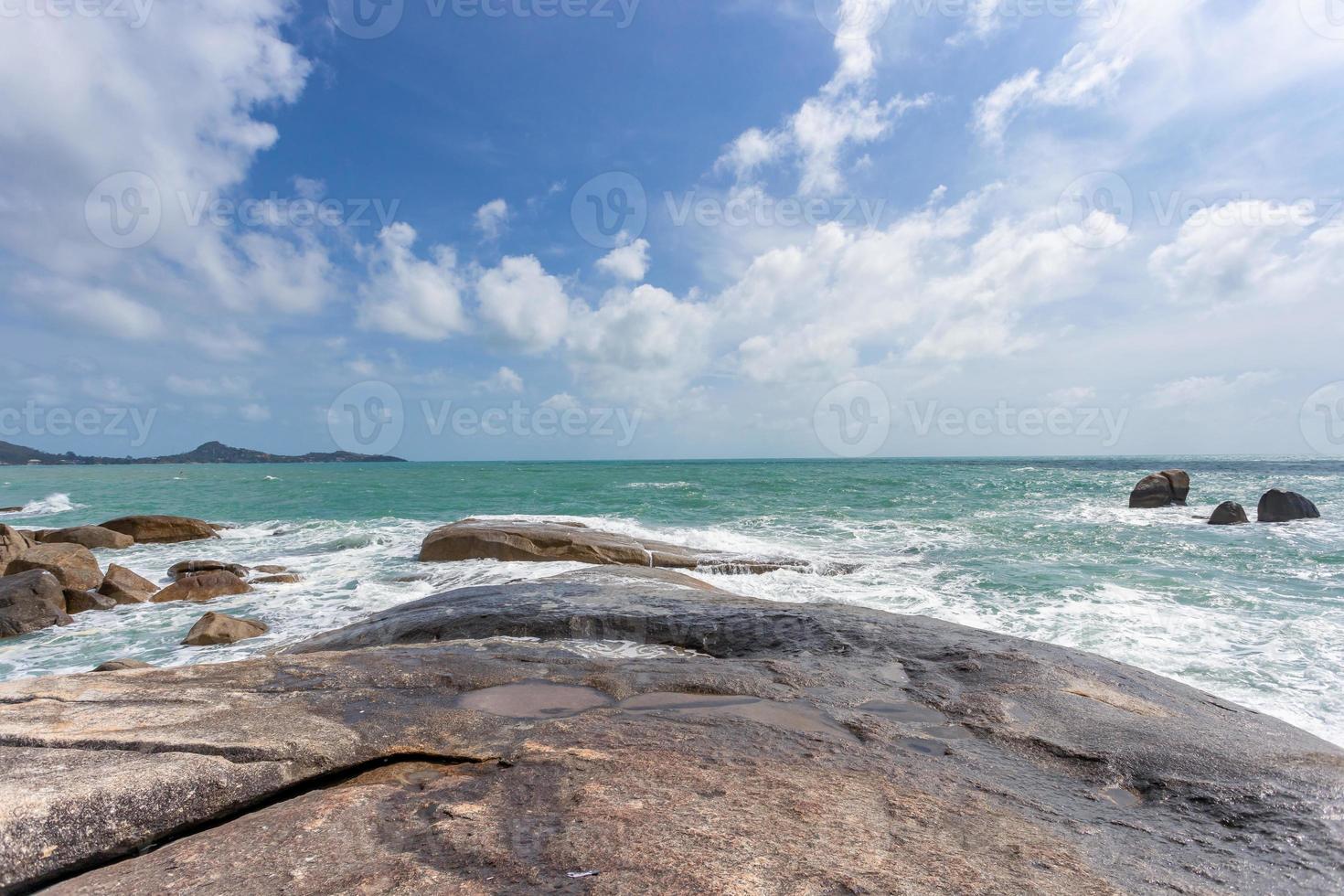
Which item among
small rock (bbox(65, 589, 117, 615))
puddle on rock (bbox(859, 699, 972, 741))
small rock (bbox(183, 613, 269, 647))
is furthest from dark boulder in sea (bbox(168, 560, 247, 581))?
puddle on rock (bbox(859, 699, 972, 741))

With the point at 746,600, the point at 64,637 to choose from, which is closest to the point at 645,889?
the point at 746,600

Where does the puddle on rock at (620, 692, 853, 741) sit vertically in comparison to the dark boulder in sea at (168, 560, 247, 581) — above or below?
above

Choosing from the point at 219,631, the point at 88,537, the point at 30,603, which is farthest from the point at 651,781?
the point at 88,537

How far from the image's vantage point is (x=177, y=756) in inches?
128

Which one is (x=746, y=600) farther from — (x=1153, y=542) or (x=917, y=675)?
(x=1153, y=542)

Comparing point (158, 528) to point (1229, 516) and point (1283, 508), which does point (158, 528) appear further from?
point (1283, 508)

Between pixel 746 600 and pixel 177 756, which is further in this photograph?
pixel 746 600

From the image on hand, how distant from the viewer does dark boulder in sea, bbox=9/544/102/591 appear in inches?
470

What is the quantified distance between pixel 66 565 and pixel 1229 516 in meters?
33.0

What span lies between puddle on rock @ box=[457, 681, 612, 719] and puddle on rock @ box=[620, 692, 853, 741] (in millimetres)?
313

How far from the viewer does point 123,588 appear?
12.1 metres

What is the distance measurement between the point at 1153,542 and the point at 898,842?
780 inches

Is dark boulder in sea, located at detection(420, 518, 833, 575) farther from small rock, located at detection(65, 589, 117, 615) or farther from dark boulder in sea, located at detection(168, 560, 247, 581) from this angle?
small rock, located at detection(65, 589, 117, 615)

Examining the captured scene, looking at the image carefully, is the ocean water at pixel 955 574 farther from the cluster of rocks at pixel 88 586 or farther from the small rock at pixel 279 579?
the cluster of rocks at pixel 88 586
